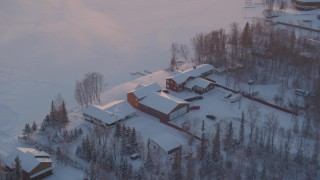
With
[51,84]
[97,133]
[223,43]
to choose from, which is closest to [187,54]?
[223,43]

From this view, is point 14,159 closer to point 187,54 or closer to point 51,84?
point 51,84

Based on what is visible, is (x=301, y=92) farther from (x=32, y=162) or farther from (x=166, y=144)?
(x=32, y=162)

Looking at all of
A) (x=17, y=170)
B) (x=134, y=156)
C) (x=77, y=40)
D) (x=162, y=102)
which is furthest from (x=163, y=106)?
(x=77, y=40)

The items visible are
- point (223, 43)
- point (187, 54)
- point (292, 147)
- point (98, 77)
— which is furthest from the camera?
point (187, 54)

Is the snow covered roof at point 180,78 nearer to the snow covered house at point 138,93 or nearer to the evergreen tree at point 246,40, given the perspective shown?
the snow covered house at point 138,93

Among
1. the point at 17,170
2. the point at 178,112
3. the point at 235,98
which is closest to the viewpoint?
the point at 17,170

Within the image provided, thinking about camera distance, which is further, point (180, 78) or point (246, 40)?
point (246, 40)
